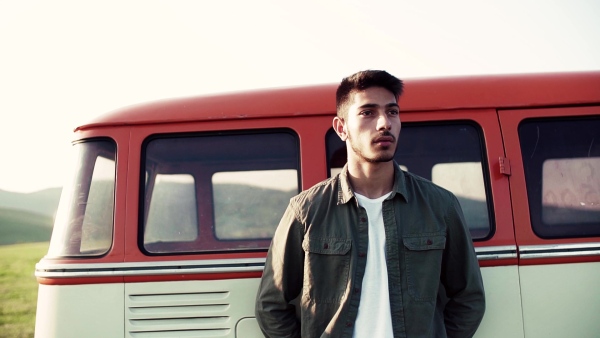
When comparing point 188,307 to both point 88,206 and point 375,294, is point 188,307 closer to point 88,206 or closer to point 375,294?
point 88,206

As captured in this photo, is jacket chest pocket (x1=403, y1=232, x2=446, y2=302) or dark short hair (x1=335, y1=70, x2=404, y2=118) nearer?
jacket chest pocket (x1=403, y1=232, x2=446, y2=302)

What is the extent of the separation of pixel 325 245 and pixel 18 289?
16.7m

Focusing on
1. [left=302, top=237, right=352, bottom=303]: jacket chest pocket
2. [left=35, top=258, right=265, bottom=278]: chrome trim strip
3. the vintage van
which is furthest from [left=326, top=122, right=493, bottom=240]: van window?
[left=302, top=237, right=352, bottom=303]: jacket chest pocket

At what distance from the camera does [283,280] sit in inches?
111

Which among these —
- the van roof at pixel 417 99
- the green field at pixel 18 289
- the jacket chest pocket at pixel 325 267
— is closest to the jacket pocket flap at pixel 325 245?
the jacket chest pocket at pixel 325 267

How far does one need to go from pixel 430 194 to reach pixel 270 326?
1.11 meters

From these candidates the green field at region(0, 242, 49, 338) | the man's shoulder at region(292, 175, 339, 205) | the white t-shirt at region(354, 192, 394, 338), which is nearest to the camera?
the white t-shirt at region(354, 192, 394, 338)

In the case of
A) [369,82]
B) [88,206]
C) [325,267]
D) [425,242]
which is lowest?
[325,267]

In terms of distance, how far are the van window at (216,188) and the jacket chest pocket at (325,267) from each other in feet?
2.97

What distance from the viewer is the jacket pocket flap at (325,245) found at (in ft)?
8.95

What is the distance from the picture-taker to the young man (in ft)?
8.68

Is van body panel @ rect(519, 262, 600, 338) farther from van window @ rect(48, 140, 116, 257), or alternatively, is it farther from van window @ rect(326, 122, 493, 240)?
van window @ rect(48, 140, 116, 257)

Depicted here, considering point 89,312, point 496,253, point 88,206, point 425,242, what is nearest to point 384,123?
point 425,242

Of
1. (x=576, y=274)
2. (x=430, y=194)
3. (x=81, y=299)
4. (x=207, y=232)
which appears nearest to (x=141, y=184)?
(x=207, y=232)
